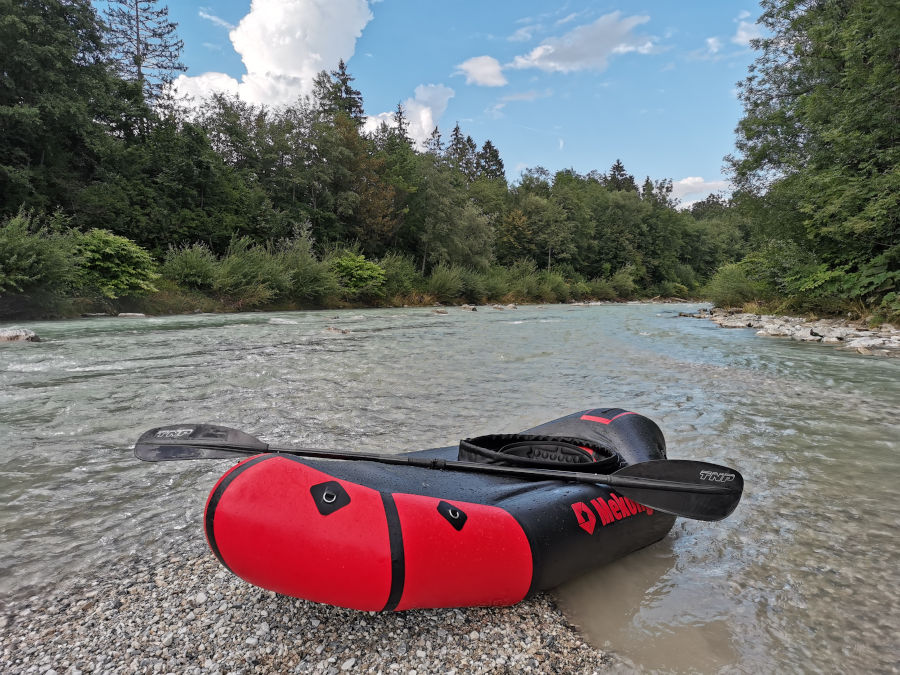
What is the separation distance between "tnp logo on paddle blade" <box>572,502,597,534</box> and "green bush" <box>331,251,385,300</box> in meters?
17.6

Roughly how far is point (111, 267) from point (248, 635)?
1376cm

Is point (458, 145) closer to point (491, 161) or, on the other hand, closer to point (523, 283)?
point (491, 161)

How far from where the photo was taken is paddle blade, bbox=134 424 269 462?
5.19 feet

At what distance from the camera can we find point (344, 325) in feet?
36.0

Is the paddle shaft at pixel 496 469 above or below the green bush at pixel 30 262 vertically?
below

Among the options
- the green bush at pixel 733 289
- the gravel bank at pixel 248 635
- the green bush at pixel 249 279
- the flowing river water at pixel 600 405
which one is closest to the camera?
the gravel bank at pixel 248 635

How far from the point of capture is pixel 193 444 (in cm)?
163

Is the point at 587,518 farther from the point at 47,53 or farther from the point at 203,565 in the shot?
the point at 47,53

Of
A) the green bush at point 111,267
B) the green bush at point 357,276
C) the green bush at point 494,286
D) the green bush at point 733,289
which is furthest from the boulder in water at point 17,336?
the green bush at point 494,286

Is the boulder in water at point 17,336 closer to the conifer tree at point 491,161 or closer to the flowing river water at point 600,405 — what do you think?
the flowing river water at point 600,405

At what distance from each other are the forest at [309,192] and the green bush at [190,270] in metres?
0.05

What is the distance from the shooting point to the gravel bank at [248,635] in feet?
3.59

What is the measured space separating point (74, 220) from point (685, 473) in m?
19.5

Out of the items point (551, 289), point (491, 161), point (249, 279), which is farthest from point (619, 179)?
point (249, 279)
